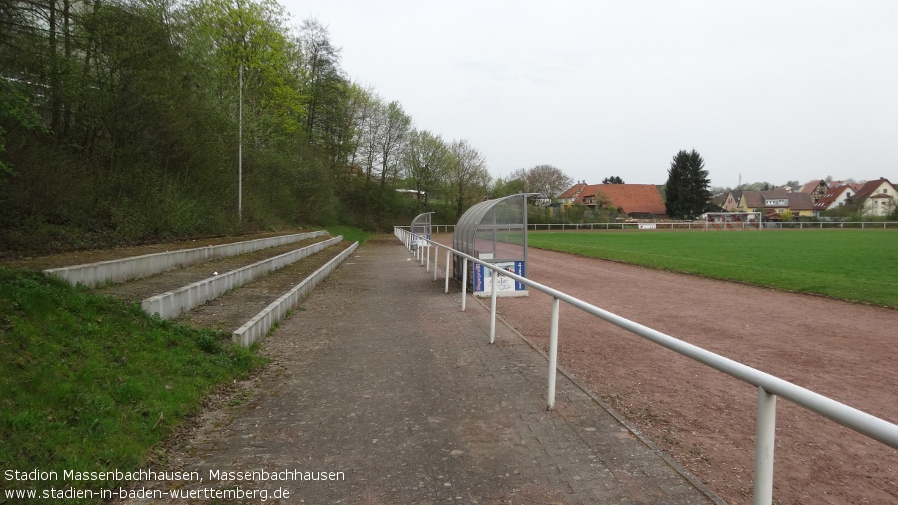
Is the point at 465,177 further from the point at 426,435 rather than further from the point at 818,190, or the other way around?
the point at 818,190

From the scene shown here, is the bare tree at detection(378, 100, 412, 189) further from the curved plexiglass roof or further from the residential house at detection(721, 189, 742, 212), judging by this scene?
the residential house at detection(721, 189, 742, 212)

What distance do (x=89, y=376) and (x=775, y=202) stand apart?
411 feet

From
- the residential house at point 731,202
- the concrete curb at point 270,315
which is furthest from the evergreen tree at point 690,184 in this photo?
the concrete curb at point 270,315

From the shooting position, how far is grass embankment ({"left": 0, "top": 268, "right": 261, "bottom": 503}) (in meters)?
3.16

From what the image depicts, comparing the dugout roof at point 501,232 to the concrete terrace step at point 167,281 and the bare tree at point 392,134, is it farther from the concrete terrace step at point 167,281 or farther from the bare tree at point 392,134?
the bare tree at point 392,134

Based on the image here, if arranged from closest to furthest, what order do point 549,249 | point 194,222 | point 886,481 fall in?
point 886,481 < point 194,222 < point 549,249

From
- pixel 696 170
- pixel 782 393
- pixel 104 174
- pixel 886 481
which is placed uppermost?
pixel 696 170

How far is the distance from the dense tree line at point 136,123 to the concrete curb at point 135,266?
69.1 inches

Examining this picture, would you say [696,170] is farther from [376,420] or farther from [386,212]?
[376,420]

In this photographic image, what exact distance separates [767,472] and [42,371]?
4.57 m

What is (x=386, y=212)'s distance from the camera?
6253 centimetres

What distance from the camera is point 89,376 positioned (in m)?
4.12

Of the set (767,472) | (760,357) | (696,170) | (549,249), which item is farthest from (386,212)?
(767,472)

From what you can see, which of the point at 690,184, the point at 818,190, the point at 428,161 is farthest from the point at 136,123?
the point at 818,190
